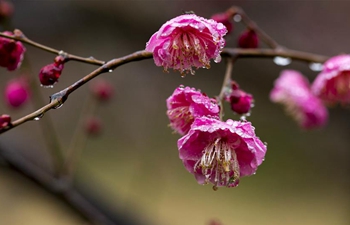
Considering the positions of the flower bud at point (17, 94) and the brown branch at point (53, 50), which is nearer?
the brown branch at point (53, 50)

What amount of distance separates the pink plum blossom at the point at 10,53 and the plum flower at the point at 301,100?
2.60 ft

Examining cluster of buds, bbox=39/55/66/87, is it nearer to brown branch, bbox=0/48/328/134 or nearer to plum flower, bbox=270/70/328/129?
brown branch, bbox=0/48/328/134

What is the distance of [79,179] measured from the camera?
143 centimetres

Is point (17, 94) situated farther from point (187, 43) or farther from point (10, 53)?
point (187, 43)

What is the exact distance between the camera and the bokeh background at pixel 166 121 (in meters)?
2.61

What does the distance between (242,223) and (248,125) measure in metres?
2.15

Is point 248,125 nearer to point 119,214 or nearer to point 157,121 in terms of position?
point 119,214

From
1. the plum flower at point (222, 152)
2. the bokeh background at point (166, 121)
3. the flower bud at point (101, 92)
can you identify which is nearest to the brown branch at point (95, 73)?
the plum flower at point (222, 152)

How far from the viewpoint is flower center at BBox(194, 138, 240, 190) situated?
1.94 ft

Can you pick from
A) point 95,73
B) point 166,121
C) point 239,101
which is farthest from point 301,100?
point 166,121

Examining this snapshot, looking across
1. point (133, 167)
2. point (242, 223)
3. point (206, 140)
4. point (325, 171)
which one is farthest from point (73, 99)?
Answer: point (206, 140)

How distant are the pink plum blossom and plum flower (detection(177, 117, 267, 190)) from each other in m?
0.31

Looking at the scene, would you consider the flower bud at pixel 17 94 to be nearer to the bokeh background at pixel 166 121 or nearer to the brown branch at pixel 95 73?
the brown branch at pixel 95 73

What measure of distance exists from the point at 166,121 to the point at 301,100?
1.83m
